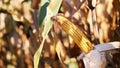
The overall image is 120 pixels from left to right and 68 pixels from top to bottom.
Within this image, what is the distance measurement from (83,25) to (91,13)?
0.20ft

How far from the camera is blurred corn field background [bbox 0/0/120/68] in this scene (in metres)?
0.72

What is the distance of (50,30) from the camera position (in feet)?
3.24

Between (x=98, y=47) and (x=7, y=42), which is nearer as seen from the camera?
(x=98, y=47)

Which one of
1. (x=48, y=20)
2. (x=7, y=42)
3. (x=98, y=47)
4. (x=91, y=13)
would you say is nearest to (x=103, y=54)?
(x=98, y=47)

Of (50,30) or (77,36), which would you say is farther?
(50,30)

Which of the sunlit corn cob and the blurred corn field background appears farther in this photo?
the blurred corn field background

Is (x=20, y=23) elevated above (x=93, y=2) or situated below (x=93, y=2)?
below

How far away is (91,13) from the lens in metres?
0.90

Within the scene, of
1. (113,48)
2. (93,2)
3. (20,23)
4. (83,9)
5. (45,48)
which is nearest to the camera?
(113,48)

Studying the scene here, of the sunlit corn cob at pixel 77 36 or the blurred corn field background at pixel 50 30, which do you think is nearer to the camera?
the sunlit corn cob at pixel 77 36

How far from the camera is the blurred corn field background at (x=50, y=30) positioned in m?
0.72

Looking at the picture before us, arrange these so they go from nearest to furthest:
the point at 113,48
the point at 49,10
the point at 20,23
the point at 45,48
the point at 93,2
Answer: the point at 49,10, the point at 113,48, the point at 93,2, the point at 45,48, the point at 20,23

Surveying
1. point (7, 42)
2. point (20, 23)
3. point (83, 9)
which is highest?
point (83, 9)

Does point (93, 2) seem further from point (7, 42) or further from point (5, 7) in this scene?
point (7, 42)
